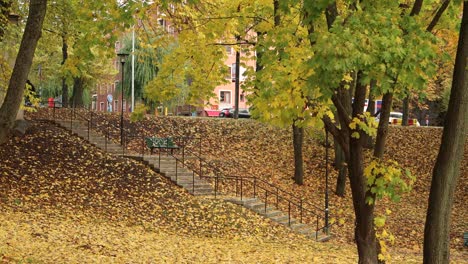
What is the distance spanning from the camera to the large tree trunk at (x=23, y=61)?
12.9m

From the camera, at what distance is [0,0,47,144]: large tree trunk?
1288 centimetres

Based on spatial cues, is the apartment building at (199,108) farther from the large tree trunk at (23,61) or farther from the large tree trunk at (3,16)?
the large tree trunk at (23,61)

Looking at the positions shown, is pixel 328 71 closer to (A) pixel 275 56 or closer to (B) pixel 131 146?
(A) pixel 275 56

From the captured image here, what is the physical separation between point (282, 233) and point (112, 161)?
745 centimetres

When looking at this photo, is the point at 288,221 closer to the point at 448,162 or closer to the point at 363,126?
the point at 363,126

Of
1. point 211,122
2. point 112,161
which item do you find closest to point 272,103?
point 112,161

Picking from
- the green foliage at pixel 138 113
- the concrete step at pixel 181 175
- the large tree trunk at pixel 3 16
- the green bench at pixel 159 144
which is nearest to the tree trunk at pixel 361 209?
the green foliage at pixel 138 113

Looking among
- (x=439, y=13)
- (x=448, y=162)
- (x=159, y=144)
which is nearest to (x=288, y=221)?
(x=159, y=144)

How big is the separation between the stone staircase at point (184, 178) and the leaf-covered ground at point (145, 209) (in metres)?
0.56

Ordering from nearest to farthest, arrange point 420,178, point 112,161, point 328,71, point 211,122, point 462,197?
point 328,71 < point 112,161 < point 462,197 < point 420,178 < point 211,122

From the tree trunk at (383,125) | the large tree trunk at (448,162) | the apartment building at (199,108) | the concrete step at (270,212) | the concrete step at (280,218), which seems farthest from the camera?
the apartment building at (199,108)

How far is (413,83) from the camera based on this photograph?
6566 millimetres

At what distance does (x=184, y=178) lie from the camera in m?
20.7

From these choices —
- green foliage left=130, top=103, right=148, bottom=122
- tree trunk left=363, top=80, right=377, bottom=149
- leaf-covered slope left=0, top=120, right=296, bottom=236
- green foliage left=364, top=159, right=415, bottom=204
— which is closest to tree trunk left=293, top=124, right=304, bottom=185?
tree trunk left=363, top=80, right=377, bottom=149
